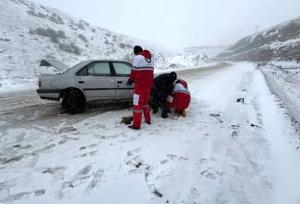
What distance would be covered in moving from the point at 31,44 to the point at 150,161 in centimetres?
2436

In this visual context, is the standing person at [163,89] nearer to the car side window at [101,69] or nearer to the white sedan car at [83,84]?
the white sedan car at [83,84]

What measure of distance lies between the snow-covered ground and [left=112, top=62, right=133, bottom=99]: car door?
111cm

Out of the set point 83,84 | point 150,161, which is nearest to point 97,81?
point 83,84

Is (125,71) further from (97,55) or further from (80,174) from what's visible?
(97,55)

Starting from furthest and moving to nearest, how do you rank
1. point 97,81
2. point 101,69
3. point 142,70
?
point 101,69 < point 97,81 < point 142,70

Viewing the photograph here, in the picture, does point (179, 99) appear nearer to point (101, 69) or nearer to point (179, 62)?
point (101, 69)

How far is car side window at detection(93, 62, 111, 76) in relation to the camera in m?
7.43

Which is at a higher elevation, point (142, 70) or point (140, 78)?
point (142, 70)

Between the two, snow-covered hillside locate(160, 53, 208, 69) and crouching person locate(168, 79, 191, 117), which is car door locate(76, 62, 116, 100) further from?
snow-covered hillside locate(160, 53, 208, 69)

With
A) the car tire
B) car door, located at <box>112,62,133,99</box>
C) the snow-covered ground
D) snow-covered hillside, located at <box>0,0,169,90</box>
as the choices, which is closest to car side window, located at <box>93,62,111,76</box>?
car door, located at <box>112,62,133,99</box>

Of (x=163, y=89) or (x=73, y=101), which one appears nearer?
(x=163, y=89)

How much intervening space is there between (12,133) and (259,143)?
5360 millimetres

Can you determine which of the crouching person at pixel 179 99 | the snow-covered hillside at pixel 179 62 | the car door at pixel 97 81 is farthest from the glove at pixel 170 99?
the snow-covered hillside at pixel 179 62

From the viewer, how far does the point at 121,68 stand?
7781mm
